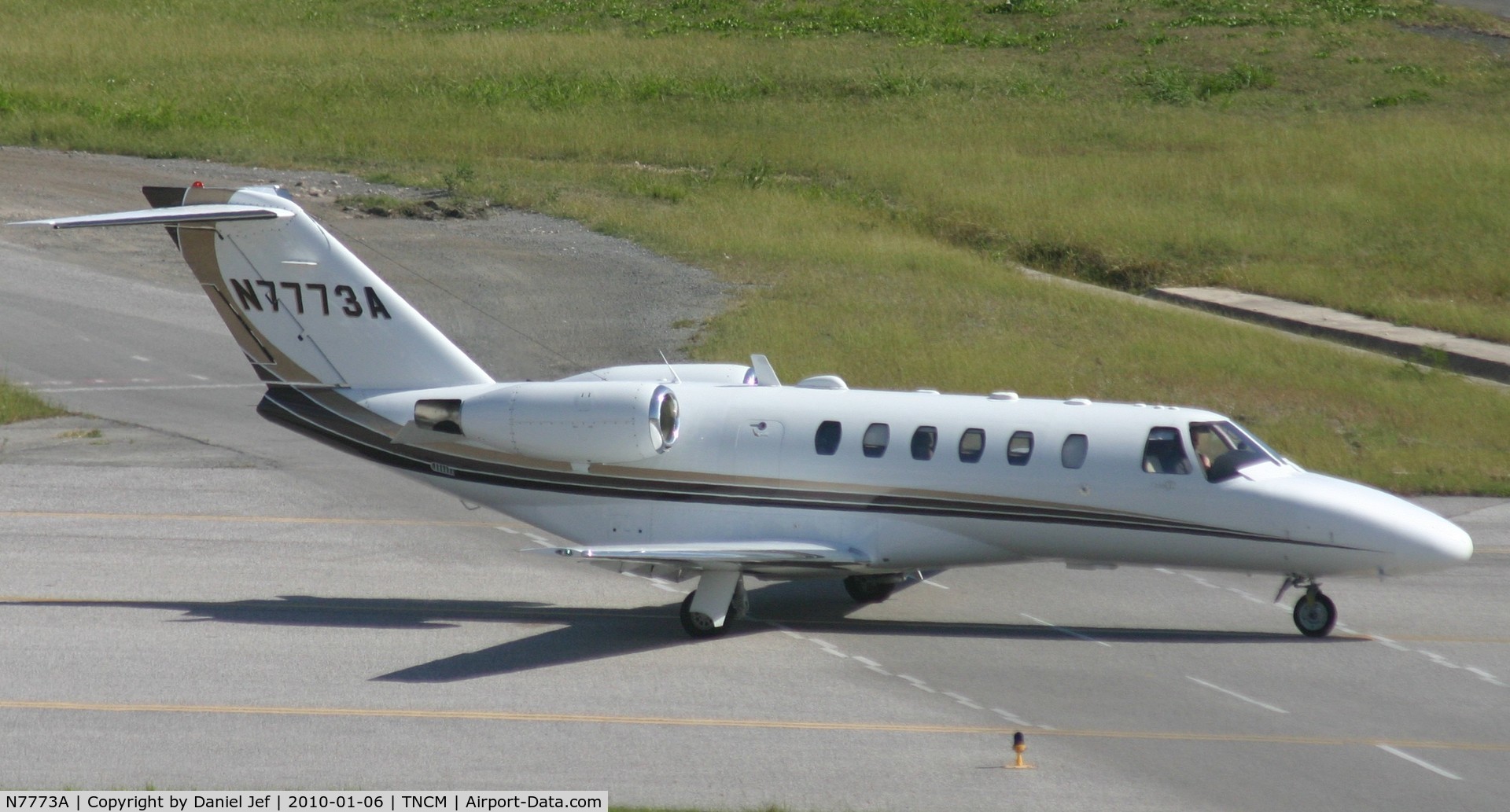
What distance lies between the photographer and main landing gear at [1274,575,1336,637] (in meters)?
17.7

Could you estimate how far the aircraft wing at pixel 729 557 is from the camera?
1700 centimetres

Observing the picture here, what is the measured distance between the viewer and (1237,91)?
5619 cm

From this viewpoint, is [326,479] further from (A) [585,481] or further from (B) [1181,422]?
(B) [1181,422]

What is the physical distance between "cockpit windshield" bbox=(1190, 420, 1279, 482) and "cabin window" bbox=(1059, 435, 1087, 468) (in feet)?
4.03

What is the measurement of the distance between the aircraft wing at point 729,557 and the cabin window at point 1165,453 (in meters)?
3.41

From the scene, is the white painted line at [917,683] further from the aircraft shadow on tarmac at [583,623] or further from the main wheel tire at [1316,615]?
the main wheel tire at [1316,615]

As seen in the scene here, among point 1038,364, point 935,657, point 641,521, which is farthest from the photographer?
point 1038,364

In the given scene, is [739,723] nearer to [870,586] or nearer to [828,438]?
[828,438]

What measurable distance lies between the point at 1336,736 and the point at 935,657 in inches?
170

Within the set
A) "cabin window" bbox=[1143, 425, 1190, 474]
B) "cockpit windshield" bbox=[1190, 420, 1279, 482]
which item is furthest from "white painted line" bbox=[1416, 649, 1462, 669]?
"cabin window" bbox=[1143, 425, 1190, 474]

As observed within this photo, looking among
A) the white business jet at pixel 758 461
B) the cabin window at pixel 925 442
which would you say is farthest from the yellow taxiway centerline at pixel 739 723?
the cabin window at pixel 925 442

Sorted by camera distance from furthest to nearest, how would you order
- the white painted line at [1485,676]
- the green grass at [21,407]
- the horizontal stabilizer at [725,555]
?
1. the green grass at [21,407]
2. the horizontal stabilizer at [725,555]
3. the white painted line at [1485,676]

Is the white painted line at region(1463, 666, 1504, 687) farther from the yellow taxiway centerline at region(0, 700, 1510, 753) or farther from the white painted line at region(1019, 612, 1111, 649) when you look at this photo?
the white painted line at region(1019, 612, 1111, 649)

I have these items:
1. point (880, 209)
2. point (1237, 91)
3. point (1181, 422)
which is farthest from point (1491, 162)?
point (1181, 422)
